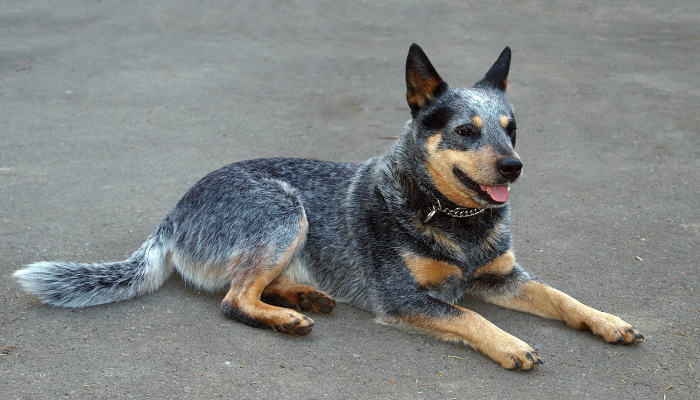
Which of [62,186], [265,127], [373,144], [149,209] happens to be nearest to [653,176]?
[373,144]

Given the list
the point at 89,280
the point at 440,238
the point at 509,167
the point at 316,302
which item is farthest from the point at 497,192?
the point at 89,280

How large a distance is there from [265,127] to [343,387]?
4.44 meters

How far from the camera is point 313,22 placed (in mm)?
11055

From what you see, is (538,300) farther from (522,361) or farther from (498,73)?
(498,73)

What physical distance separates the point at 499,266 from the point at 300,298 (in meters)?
1.21

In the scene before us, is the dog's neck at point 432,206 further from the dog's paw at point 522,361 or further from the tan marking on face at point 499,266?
the dog's paw at point 522,361

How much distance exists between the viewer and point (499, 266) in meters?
4.07

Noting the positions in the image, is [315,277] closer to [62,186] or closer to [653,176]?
[62,186]

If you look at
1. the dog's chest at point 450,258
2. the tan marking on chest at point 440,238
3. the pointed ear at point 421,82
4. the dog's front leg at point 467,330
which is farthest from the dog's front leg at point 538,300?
the pointed ear at point 421,82

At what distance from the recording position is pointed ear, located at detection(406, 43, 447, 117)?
394 cm

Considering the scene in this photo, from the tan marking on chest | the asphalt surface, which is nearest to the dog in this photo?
the tan marking on chest

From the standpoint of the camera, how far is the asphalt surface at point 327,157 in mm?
3436

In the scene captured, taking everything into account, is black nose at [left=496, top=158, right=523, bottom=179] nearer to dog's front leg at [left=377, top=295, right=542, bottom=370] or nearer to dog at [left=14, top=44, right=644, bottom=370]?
dog at [left=14, top=44, right=644, bottom=370]

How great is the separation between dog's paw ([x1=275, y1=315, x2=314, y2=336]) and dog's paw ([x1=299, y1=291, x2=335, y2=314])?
29 cm
